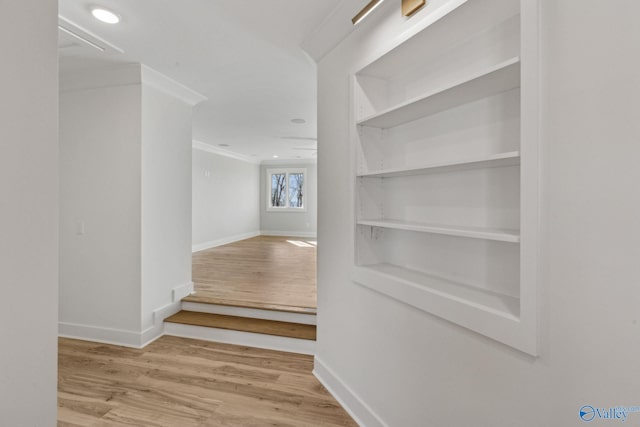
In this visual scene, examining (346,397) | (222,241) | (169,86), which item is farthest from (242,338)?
(222,241)

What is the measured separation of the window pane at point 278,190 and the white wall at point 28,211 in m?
→ 8.64

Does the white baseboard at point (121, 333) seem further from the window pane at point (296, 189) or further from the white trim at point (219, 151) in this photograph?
the window pane at point (296, 189)

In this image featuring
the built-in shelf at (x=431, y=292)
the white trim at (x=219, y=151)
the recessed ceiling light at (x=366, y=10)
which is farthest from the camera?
the white trim at (x=219, y=151)

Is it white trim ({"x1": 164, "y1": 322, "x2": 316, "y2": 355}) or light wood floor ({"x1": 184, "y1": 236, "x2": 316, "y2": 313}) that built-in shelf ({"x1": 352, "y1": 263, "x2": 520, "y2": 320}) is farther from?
light wood floor ({"x1": 184, "y1": 236, "x2": 316, "y2": 313})

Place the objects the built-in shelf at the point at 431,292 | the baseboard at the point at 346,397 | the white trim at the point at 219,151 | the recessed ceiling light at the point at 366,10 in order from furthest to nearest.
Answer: the white trim at the point at 219,151
the baseboard at the point at 346,397
the recessed ceiling light at the point at 366,10
the built-in shelf at the point at 431,292

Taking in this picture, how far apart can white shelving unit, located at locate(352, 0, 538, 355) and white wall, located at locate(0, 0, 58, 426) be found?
1.27m

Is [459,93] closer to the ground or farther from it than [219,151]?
closer to the ground

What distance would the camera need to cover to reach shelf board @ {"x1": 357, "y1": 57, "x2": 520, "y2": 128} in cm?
106

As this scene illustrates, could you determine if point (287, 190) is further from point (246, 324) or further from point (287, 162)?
point (246, 324)

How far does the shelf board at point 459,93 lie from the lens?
1.06 meters

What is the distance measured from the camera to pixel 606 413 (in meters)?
0.82

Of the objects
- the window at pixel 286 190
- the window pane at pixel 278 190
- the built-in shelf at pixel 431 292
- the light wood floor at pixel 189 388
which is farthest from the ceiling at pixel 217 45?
the window pane at pixel 278 190

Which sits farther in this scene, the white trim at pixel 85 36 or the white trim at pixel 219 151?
the white trim at pixel 219 151

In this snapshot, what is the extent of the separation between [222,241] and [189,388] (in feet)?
17.9
